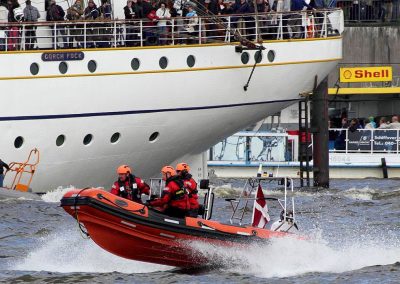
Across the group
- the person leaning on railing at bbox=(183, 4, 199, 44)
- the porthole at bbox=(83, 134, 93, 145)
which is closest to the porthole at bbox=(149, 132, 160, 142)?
the porthole at bbox=(83, 134, 93, 145)

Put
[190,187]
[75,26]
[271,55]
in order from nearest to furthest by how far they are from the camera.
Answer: [190,187] → [75,26] → [271,55]

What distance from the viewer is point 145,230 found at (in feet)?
83.3

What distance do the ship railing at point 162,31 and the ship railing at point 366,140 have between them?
12.1m

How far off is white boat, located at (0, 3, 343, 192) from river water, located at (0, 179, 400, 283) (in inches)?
209

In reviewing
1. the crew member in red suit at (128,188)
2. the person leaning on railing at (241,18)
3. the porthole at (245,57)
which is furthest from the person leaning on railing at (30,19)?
the crew member in red suit at (128,188)

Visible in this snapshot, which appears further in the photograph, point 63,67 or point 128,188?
point 63,67

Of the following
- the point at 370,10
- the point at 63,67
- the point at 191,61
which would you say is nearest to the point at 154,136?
the point at 191,61

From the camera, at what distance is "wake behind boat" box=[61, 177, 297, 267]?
82.3 ft

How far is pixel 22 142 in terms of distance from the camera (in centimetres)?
3766

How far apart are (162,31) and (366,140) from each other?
51.8 ft

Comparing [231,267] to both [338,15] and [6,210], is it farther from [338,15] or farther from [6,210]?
[338,15]

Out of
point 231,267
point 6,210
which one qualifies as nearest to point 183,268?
point 231,267

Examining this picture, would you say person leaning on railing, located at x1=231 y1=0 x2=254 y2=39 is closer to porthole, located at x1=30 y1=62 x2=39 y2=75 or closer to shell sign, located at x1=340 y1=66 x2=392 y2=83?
porthole, located at x1=30 y1=62 x2=39 y2=75

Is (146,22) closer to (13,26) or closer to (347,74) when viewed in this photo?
(13,26)
